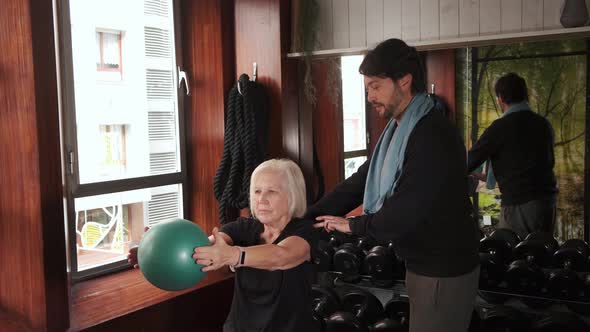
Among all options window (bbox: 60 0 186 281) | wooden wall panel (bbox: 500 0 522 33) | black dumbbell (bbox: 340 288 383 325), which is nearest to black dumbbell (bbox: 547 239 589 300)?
black dumbbell (bbox: 340 288 383 325)

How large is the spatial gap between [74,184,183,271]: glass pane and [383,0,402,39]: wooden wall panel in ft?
4.39

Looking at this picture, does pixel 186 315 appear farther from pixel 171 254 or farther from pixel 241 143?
pixel 171 254

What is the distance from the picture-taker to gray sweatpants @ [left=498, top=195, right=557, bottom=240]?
250 cm

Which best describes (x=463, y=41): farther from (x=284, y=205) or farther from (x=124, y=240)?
(x=124, y=240)

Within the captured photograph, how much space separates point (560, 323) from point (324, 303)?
0.93m

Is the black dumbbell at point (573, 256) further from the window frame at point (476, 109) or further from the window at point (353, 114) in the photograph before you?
the window at point (353, 114)

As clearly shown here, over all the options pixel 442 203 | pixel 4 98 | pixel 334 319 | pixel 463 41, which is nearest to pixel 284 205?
pixel 442 203

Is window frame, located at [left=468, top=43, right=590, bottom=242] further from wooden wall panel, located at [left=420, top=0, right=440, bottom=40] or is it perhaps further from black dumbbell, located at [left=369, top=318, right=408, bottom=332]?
black dumbbell, located at [left=369, top=318, right=408, bottom=332]

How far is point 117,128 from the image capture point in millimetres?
2754

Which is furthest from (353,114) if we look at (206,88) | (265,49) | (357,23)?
(206,88)

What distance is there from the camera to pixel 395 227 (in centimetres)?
167

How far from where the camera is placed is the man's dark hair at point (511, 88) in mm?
2498

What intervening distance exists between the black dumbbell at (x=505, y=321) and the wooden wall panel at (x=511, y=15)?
3.90 ft

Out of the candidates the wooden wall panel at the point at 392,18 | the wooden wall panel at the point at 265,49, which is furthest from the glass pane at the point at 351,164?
the wooden wall panel at the point at 392,18
